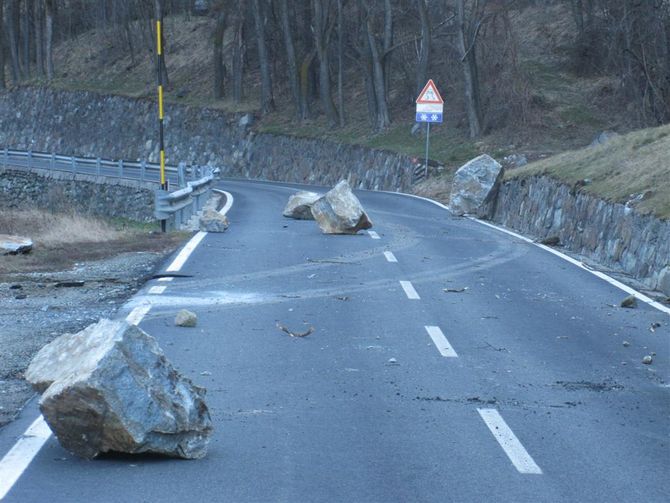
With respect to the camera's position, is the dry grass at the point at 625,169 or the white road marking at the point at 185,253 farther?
the dry grass at the point at 625,169

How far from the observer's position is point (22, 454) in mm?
6668

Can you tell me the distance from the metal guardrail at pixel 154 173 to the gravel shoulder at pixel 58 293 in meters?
1.78

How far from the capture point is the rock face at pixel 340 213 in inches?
815

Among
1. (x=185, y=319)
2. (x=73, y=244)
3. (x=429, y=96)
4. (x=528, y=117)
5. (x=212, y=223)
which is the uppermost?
(x=429, y=96)

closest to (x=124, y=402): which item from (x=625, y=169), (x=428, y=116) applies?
(x=625, y=169)

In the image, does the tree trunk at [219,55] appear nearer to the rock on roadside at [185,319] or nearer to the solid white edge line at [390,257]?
the solid white edge line at [390,257]

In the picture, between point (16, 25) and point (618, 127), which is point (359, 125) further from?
point (16, 25)

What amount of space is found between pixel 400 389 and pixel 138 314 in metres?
3.84

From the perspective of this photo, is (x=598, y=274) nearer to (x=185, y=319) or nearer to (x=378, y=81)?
(x=185, y=319)

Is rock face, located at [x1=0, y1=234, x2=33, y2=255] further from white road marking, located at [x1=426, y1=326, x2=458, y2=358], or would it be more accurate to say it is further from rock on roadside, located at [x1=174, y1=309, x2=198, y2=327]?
white road marking, located at [x1=426, y1=326, x2=458, y2=358]

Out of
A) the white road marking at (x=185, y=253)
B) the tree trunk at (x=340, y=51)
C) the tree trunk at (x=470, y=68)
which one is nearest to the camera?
the white road marking at (x=185, y=253)

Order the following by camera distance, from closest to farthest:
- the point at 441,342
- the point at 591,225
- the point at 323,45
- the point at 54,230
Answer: the point at 441,342 < the point at 591,225 < the point at 54,230 < the point at 323,45

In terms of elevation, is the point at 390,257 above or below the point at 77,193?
above

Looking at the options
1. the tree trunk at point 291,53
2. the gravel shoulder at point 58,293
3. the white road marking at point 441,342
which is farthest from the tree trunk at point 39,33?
the white road marking at point 441,342
